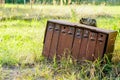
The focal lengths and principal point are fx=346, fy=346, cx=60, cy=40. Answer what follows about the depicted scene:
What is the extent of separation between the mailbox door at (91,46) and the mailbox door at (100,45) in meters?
0.05

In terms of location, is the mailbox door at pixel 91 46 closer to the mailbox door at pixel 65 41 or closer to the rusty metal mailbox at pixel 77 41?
the rusty metal mailbox at pixel 77 41

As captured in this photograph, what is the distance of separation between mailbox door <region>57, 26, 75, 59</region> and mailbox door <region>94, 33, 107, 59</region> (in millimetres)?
419

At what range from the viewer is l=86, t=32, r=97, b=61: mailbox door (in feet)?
13.5

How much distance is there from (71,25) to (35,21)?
4068 millimetres

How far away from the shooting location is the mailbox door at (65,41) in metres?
4.38

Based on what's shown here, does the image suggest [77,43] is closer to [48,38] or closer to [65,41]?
[65,41]

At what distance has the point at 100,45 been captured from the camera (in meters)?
4.04

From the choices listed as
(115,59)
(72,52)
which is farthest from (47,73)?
(115,59)

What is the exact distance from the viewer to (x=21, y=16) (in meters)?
9.12

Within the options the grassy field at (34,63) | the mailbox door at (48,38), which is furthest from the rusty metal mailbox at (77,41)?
the grassy field at (34,63)

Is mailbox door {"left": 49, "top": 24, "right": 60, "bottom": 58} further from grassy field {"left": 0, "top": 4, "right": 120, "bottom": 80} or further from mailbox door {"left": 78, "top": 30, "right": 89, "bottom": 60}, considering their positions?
mailbox door {"left": 78, "top": 30, "right": 89, "bottom": 60}

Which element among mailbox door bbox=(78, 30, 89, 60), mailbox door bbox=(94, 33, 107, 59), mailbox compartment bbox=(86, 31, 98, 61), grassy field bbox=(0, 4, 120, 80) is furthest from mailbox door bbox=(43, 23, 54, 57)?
mailbox door bbox=(94, 33, 107, 59)

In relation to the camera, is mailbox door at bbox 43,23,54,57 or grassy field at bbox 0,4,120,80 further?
mailbox door at bbox 43,23,54,57

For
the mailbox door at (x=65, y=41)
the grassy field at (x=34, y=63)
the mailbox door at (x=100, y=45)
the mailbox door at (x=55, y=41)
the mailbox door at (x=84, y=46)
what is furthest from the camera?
the mailbox door at (x=55, y=41)
